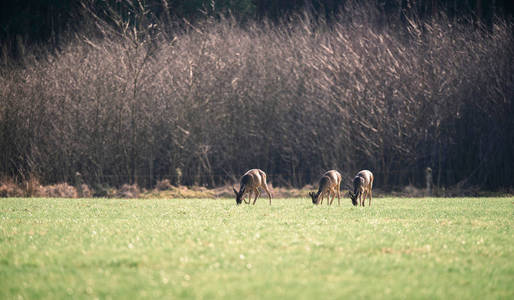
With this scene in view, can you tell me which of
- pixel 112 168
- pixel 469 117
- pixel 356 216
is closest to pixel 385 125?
pixel 469 117

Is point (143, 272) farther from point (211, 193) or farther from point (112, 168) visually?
point (112, 168)

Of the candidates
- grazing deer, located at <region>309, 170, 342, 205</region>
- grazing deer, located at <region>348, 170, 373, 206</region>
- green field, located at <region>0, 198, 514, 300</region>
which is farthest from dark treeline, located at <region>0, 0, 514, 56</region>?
green field, located at <region>0, 198, 514, 300</region>

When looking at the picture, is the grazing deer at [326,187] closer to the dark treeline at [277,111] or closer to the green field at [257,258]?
the green field at [257,258]

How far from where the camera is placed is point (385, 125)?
37.0m

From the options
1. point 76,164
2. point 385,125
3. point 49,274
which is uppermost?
point 385,125

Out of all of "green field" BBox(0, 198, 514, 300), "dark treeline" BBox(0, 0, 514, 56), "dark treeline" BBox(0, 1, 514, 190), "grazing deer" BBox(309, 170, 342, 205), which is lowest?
"green field" BBox(0, 198, 514, 300)

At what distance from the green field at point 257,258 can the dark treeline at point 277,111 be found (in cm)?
2021

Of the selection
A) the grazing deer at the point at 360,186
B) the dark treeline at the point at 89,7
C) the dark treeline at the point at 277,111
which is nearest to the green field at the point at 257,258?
the grazing deer at the point at 360,186

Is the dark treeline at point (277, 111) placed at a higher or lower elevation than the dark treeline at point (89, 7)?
lower

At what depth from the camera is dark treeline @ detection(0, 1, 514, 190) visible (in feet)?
120

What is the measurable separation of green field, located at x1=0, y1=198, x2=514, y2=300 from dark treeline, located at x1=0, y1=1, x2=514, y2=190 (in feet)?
66.3

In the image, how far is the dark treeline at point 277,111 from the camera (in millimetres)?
36594

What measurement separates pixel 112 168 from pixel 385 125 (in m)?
16.3

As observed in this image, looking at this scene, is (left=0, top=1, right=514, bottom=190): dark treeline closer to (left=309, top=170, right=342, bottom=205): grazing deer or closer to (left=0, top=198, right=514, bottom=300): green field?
(left=309, top=170, right=342, bottom=205): grazing deer
